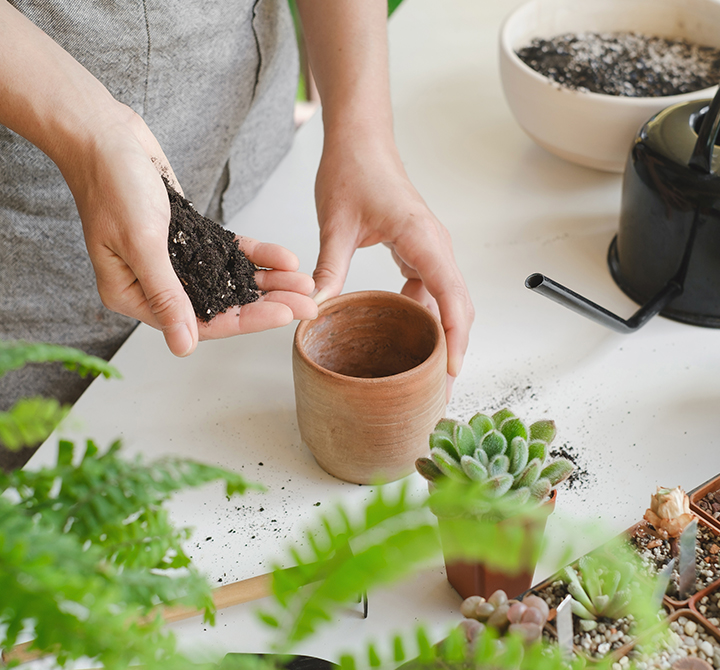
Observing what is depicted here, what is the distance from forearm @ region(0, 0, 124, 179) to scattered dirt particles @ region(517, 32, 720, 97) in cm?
71

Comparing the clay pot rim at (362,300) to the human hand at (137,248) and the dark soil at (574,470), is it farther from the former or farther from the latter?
the dark soil at (574,470)

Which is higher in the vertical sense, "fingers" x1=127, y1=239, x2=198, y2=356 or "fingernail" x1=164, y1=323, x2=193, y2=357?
"fingers" x1=127, y1=239, x2=198, y2=356

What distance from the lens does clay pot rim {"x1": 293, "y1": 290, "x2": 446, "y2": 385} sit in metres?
0.66

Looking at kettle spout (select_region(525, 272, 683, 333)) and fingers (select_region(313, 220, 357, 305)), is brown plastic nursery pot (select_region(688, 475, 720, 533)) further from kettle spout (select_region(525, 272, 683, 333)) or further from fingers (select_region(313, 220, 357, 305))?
fingers (select_region(313, 220, 357, 305))

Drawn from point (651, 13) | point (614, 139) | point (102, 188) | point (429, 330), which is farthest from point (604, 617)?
point (651, 13)

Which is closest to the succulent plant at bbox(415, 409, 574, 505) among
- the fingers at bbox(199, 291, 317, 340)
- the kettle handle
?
the fingers at bbox(199, 291, 317, 340)

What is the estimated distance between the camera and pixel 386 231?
34.8 inches

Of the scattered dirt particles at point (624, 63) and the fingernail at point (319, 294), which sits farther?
the scattered dirt particles at point (624, 63)

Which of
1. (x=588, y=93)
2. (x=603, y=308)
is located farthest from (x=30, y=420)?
(x=588, y=93)

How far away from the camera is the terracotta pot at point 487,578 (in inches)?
23.6

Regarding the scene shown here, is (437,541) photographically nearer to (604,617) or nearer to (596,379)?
(604,617)

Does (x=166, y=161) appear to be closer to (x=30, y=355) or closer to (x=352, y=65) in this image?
(x=352, y=65)

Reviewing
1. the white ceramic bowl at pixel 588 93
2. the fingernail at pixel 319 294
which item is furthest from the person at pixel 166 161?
the white ceramic bowl at pixel 588 93

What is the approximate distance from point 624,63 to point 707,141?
1.30ft
